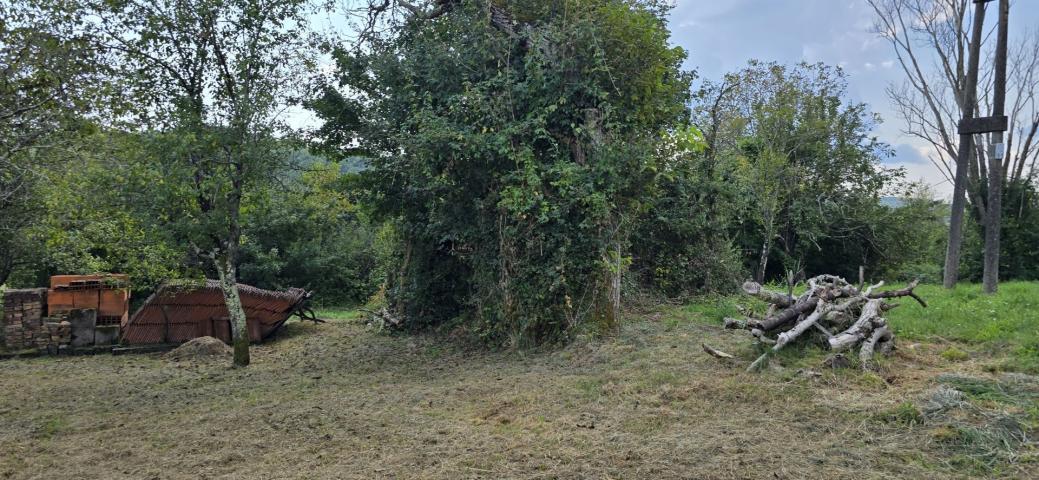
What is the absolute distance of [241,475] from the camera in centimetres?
415

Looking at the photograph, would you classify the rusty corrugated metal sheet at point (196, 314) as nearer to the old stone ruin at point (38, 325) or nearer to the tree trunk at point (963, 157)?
the old stone ruin at point (38, 325)

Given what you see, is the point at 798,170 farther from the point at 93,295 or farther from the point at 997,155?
the point at 93,295

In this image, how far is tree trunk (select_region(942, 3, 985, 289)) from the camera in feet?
36.2

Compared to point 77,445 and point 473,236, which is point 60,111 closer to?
point 77,445

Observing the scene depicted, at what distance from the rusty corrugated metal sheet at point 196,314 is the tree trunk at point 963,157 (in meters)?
12.4

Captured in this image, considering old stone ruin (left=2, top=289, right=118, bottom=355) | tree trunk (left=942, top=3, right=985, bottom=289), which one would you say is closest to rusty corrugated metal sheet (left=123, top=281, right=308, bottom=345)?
old stone ruin (left=2, top=289, right=118, bottom=355)

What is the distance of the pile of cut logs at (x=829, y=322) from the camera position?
5.79 meters

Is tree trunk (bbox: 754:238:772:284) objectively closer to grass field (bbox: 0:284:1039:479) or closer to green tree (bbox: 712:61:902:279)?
green tree (bbox: 712:61:902:279)

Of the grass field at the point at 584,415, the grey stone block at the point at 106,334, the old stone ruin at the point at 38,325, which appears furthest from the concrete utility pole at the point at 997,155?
the old stone ruin at the point at 38,325

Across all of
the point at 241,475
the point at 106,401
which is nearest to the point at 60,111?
the point at 106,401

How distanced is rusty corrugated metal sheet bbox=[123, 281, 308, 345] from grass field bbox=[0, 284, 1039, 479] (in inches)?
92.0

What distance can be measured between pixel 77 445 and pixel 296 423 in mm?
1718

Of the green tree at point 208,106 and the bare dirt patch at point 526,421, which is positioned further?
the green tree at point 208,106

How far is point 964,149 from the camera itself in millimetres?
11047
